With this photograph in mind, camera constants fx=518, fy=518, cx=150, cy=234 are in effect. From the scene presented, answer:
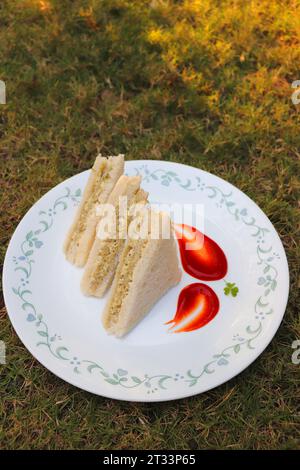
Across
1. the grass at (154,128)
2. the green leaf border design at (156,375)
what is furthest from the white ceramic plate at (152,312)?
the grass at (154,128)

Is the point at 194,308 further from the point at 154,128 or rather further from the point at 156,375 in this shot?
the point at 154,128

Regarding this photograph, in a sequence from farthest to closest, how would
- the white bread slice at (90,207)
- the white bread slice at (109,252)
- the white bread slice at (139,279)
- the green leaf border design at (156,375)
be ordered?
the white bread slice at (90,207) < the white bread slice at (109,252) < the white bread slice at (139,279) < the green leaf border design at (156,375)

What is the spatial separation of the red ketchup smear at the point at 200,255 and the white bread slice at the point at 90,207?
62 centimetres

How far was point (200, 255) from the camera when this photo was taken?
3646 mm

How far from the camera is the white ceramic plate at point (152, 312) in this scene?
305 centimetres

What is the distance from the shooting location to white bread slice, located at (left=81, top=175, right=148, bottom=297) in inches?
132

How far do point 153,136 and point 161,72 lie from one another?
81 cm

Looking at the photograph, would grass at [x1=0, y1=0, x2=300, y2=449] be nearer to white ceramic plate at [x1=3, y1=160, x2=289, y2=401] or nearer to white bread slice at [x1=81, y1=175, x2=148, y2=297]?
white ceramic plate at [x1=3, y1=160, x2=289, y2=401]

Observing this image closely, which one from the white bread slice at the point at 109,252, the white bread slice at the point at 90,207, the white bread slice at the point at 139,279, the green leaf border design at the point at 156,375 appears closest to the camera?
the green leaf border design at the point at 156,375

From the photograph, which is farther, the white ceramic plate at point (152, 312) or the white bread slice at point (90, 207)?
the white bread slice at point (90, 207)

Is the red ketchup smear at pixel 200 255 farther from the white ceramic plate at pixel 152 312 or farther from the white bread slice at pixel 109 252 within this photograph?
the white bread slice at pixel 109 252

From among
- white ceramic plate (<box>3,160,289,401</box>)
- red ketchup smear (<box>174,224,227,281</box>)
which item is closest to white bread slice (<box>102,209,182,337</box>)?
white ceramic plate (<box>3,160,289,401</box>)

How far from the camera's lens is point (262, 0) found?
5.73m

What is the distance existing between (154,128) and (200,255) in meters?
1.61
